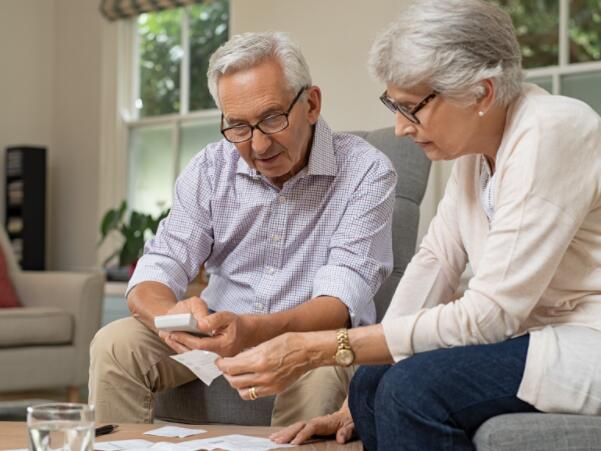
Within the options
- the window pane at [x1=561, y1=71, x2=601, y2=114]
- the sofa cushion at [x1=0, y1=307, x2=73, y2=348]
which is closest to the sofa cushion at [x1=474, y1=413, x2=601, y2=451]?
the window pane at [x1=561, y1=71, x2=601, y2=114]

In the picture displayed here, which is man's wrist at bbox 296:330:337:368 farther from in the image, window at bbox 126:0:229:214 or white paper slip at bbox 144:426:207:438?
window at bbox 126:0:229:214

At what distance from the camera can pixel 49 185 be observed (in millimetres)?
6418

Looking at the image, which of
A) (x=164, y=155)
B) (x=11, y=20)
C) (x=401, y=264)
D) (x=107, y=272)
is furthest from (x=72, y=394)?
(x=11, y=20)

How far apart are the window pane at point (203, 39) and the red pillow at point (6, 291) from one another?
5.23 feet

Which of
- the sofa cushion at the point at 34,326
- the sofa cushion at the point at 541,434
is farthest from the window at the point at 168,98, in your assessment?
the sofa cushion at the point at 541,434

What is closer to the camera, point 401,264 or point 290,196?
point 290,196

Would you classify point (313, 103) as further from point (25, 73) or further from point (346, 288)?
point (25, 73)

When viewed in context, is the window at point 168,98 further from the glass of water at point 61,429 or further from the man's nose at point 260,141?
the glass of water at point 61,429

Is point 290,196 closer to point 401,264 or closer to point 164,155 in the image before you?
point 401,264

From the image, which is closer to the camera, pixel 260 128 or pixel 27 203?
pixel 260 128

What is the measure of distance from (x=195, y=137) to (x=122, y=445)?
3957mm

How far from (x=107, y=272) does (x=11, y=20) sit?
2.19 m

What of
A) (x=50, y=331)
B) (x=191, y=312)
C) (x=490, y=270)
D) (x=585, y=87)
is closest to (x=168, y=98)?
(x=50, y=331)

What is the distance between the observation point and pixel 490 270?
1.42m
